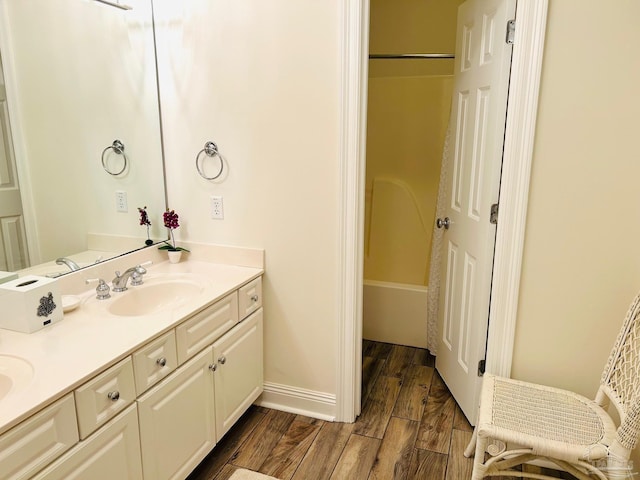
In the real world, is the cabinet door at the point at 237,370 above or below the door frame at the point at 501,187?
below

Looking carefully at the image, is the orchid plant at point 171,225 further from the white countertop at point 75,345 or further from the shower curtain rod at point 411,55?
the shower curtain rod at point 411,55

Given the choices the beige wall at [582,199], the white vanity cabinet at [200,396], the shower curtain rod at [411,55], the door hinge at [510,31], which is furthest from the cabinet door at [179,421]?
the shower curtain rod at [411,55]

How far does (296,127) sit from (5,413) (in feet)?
5.03

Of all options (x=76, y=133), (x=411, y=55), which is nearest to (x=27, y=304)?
(x=76, y=133)

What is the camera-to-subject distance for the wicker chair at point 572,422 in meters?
1.53

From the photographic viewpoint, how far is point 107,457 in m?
1.42

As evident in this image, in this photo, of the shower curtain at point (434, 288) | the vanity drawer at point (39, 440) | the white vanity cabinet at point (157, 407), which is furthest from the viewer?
the shower curtain at point (434, 288)

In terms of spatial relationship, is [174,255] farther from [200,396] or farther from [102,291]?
[200,396]

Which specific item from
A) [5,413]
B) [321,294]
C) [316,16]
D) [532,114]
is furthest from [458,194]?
[5,413]

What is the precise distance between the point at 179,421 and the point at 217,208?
1.03 meters

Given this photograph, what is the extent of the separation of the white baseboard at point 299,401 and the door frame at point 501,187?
2.4 inches

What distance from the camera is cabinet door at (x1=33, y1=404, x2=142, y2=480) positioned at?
1.27 metres

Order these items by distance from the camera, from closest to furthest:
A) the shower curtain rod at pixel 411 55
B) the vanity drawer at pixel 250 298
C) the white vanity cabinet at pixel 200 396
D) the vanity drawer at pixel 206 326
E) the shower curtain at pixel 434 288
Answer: the white vanity cabinet at pixel 200 396 < the vanity drawer at pixel 206 326 < the vanity drawer at pixel 250 298 < the shower curtain at pixel 434 288 < the shower curtain rod at pixel 411 55

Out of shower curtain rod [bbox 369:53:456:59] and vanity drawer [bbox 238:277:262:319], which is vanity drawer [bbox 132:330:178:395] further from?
shower curtain rod [bbox 369:53:456:59]
